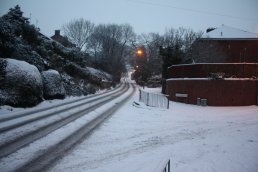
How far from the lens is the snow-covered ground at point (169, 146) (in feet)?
25.7

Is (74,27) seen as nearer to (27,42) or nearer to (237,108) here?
(27,42)

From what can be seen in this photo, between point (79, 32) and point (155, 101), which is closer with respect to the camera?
point (155, 101)

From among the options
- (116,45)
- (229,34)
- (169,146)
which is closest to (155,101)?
(169,146)

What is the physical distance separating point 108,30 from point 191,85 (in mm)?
61669

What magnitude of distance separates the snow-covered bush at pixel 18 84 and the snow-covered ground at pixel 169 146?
7.38 metres

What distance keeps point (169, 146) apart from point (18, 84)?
13.1 m

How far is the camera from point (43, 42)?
3303 centimetres

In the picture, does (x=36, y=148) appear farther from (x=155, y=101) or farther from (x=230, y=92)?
(x=230, y=92)

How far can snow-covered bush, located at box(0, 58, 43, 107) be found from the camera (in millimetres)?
18281

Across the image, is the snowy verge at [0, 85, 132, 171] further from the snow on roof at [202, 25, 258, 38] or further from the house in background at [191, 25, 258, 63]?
the snow on roof at [202, 25, 258, 38]

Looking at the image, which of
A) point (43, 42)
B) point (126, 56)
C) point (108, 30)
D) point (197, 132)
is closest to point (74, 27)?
point (108, 30)

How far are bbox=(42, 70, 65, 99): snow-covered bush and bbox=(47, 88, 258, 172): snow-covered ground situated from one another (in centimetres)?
1064

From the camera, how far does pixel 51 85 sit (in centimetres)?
2478

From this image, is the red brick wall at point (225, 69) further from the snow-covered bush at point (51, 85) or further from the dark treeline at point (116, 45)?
the dark treeline at point (116, 45)
